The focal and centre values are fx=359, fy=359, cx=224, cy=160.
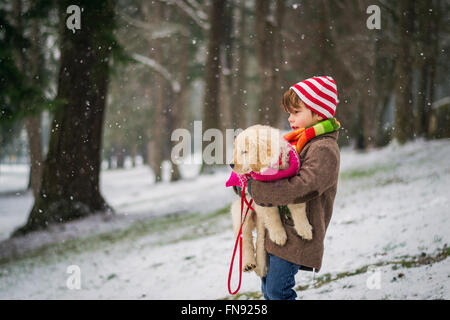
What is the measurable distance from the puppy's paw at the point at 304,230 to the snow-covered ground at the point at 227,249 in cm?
150

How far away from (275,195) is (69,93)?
719 cm

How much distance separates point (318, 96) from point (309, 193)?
61 cm

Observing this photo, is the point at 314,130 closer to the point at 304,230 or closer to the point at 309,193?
the point at 309,193

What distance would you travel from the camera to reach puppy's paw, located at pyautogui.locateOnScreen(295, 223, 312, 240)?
2.15m

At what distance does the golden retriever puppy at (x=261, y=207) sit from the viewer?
6.58 feet

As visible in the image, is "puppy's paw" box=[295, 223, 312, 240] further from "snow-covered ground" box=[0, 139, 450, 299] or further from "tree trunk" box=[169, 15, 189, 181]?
"tree trunk" box=[169, 15, 189, 181]

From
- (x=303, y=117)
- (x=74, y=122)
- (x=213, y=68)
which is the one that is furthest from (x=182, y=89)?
(x=303, y=117)

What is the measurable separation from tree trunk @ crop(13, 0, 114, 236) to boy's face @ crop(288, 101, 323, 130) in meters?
6.81

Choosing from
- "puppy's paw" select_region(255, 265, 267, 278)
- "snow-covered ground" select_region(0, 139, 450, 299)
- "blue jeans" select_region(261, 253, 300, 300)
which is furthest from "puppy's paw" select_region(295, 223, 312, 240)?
"snow-covered ground" select_region(0, 139, 450, 299)

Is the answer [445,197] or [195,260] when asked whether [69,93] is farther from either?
[445,197]

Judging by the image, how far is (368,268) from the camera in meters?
3.69

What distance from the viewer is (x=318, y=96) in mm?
2217

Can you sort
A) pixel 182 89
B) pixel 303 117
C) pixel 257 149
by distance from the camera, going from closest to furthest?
pixel 257 149 → pixel 303 117 → pixel 182 89
